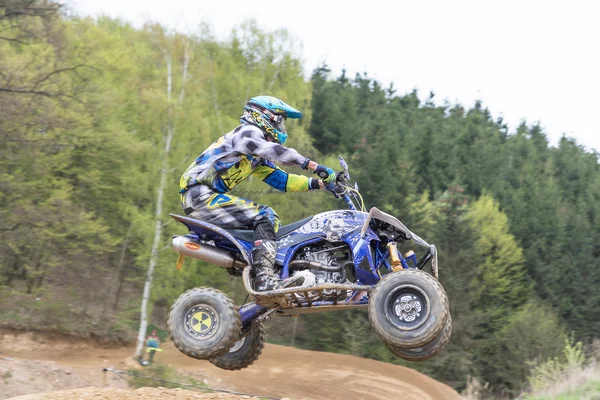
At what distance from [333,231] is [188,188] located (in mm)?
1694

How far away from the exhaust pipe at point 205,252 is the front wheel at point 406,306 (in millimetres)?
1690

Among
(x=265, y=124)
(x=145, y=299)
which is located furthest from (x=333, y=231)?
(x=145, y=299)

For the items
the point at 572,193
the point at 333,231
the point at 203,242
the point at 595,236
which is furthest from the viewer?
the point at 572,193

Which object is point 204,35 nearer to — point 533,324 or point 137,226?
point 137,226

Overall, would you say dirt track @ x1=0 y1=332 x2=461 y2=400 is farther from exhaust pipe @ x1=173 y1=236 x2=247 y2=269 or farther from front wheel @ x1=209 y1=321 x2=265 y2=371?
exhaust pipe @ x1=173 y1=236 x2=247 y2=269

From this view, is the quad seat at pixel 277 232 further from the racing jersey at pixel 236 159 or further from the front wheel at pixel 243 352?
the front wheel at pixel 243 352

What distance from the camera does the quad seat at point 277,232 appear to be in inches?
297

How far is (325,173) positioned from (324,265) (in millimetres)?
965

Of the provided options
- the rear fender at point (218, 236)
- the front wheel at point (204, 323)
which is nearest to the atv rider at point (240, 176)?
the rear fender at point (218, 236)

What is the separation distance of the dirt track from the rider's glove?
12218mm

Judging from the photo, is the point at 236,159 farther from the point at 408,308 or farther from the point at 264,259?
the point at 408,308

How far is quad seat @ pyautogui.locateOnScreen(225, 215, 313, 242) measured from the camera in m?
7.54

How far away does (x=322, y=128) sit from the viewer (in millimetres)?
35188

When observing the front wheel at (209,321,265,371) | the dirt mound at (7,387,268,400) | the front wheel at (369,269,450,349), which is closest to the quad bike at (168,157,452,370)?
Result: the front wheel at (369,269,450,349)
